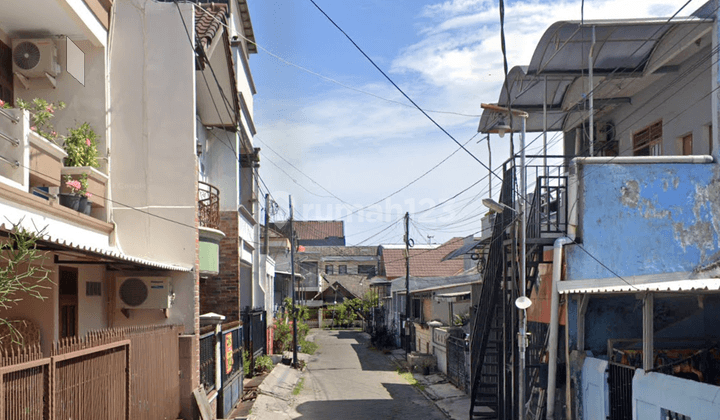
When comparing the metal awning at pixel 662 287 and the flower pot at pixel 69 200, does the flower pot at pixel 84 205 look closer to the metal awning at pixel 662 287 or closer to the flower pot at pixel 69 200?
the flower pot at pixel 69 200

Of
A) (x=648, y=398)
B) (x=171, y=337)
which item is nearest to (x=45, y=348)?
(x=171, y=337)

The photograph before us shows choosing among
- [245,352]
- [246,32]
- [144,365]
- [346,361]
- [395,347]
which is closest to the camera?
[144,365]

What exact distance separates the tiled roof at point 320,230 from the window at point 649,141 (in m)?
70.7

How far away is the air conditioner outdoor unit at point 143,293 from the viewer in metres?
11.1

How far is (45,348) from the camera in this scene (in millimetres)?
9180

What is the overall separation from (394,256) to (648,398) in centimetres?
4414

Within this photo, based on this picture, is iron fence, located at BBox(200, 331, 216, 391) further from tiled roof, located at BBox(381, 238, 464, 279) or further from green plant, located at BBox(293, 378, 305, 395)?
tiled roof, located at BBox(381, 238, 464, 279)

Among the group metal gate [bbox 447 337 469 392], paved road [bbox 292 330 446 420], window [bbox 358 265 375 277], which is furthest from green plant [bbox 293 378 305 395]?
window [bbox 358 265 375 277]

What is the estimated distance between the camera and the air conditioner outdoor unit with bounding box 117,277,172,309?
11.1 m

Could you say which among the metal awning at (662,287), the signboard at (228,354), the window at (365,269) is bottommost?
the window at (365,269)

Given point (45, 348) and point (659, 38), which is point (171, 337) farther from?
point (659, 38)

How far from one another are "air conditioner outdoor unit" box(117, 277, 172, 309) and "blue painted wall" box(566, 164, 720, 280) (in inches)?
272

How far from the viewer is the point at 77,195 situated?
388 inches

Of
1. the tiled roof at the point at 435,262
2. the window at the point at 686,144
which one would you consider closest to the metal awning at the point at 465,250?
the window at the point at 686,144
